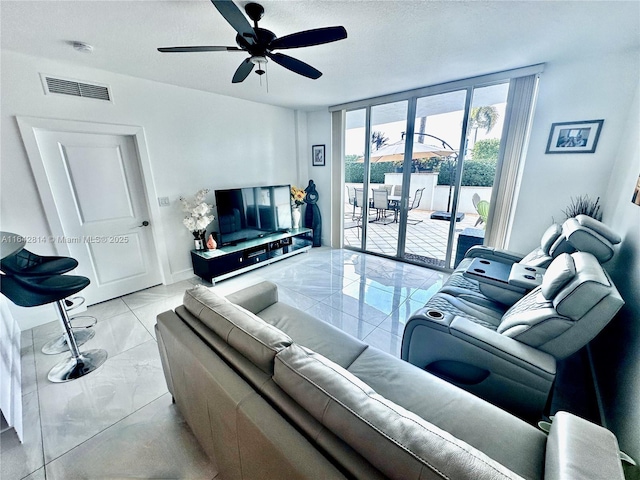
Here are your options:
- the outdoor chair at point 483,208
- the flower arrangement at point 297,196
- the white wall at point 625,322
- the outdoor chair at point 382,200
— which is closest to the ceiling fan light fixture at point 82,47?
the flower arrangement at point 297,196

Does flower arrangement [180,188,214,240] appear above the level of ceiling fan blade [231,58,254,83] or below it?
below

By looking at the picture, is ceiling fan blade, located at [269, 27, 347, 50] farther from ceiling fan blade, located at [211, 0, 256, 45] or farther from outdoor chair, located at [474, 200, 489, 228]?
outdoor chair, located at [474, 200, 489, 228]

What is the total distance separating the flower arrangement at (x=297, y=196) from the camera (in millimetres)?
4715

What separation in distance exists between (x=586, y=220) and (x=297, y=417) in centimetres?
246

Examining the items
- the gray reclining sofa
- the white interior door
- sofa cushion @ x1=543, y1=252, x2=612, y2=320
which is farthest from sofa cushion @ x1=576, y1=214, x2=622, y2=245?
the white interior door

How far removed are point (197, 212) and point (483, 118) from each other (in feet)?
12.6

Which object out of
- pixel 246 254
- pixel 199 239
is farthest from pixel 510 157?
pixel 199 239

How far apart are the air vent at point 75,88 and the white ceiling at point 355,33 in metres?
0.19

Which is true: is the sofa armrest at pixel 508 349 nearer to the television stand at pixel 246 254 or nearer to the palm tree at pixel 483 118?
the palm tree at pixel 483 118

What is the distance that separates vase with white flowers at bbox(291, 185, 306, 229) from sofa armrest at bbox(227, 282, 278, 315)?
279cm

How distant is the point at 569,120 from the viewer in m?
2.63

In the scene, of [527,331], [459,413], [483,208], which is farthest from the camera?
[483,208]

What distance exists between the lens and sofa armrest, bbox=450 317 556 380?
125cm

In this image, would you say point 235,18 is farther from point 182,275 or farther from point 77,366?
point 182,275
